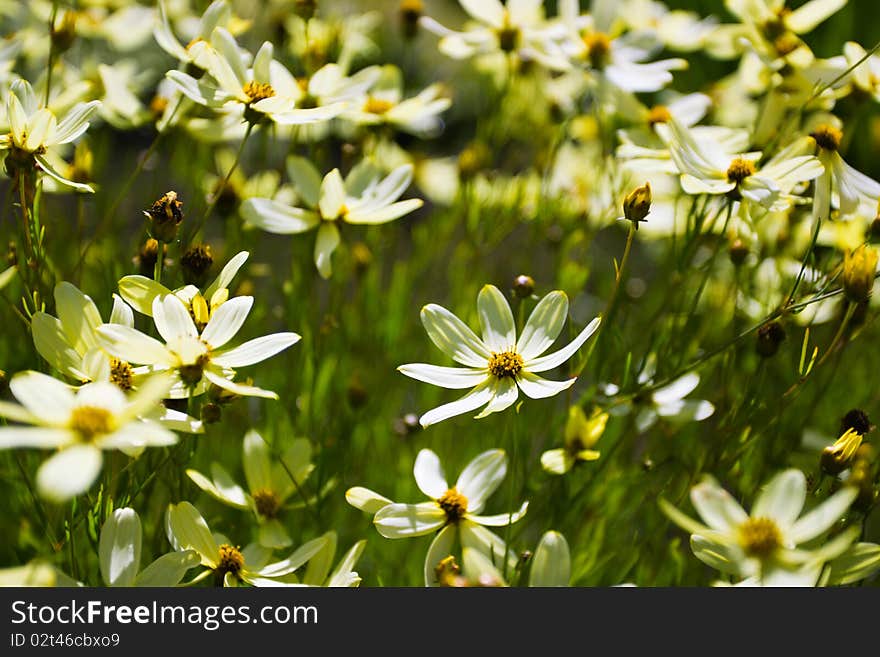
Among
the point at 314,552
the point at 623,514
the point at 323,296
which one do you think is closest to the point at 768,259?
the point at 623,514

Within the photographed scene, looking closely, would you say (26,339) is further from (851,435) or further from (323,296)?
(323,296)

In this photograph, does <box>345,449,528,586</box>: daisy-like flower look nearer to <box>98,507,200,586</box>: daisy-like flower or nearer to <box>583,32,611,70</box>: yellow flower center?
<box>98,507,200,586</box>: daisy-like flower

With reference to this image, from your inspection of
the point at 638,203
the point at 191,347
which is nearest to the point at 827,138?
the point at 638,203

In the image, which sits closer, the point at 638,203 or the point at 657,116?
the point at 638,203

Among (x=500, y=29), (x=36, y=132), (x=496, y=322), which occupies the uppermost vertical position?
(x=500, y=29)

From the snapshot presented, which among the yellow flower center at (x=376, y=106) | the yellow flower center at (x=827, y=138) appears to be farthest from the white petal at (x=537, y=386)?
the yellow flower center at (x=376, y=106)

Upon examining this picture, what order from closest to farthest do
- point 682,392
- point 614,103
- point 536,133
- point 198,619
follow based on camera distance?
point 198,619 → point 682,392 → point 614,103 → point 536,133

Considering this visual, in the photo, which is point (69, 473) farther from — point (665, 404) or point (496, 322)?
point (665, 404)
